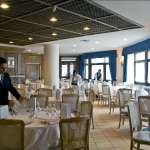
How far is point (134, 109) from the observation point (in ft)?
14.8

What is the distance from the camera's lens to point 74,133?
3.32 metres

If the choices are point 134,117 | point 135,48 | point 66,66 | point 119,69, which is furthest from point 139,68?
point 66,66

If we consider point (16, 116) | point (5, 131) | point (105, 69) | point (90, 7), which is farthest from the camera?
point (105, 69)

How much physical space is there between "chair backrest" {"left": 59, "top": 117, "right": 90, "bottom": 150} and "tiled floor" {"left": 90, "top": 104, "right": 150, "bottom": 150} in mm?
1741

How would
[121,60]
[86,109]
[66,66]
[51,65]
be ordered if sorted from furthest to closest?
[66,66]
[121,60]
[51,65]
[86,109]

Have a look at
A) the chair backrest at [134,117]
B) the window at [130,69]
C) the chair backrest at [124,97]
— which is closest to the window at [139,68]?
the window at [130,69]

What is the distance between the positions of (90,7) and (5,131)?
325cm

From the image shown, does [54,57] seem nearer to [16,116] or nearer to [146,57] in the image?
[146,57]

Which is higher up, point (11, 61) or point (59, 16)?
point (59, 16)

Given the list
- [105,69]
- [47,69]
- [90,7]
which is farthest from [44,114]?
[105,69]

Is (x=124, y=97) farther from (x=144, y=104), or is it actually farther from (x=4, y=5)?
(x=4, y=5)

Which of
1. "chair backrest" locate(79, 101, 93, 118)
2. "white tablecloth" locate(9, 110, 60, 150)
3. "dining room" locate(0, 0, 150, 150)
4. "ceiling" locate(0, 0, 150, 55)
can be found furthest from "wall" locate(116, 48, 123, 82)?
"white tablecloth" locate(9, 110, 60, 150)

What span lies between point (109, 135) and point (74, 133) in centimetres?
299

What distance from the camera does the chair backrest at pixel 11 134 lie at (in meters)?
2.98
